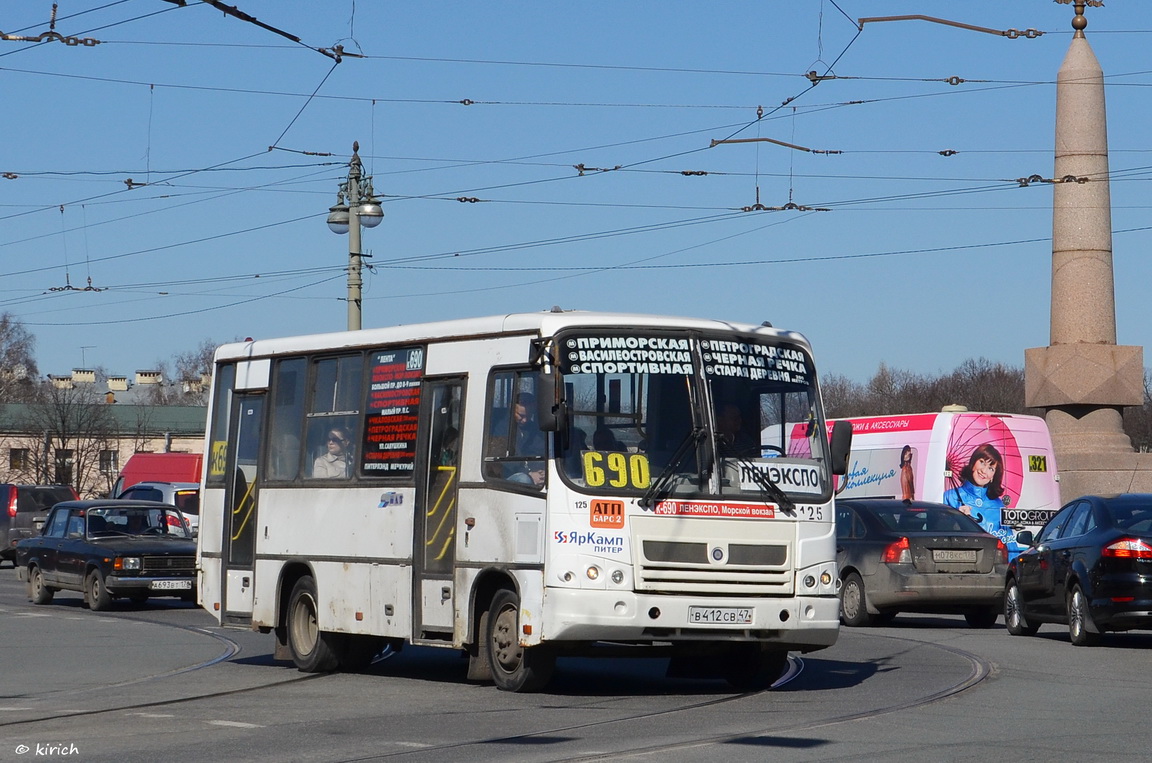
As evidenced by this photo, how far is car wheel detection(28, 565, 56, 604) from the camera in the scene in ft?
86.8

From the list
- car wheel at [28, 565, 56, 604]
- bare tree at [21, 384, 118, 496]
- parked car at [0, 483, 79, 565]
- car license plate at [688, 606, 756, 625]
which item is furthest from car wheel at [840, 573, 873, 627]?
bare tree at [21, 384, 118, 496]

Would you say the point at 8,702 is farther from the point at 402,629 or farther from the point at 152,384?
the point at 152,384

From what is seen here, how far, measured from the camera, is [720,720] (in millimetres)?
Answer: 10414

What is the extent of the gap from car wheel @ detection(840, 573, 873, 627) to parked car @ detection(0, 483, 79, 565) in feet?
77.6

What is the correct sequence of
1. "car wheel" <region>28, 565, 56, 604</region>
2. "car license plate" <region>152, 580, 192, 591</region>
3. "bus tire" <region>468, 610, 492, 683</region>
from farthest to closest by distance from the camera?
"car wheel" <region>28, 565, 56, 604</region> < "car license plate" <region>152, 580, 192, 591</region> < "bus tire" <region>468, 610, 492, 683</region>

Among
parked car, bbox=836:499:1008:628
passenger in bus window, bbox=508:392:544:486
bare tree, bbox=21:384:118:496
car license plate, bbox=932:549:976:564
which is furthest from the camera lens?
bare tree, bbox=21:384:118:496

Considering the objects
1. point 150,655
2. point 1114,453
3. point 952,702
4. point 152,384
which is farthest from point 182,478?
point 152,384

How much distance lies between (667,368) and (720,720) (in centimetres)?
272

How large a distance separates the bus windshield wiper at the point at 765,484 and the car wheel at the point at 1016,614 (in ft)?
22.2

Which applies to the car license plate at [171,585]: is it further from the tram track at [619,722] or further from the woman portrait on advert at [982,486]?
the woman portrait on advert at [982,486]

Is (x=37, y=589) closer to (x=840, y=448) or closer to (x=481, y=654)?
(x=481, y=654)

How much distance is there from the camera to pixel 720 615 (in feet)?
38.6

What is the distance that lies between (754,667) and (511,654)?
1.95 metres

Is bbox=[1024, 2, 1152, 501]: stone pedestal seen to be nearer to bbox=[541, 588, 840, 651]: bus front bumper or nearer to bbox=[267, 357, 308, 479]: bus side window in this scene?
bbox=[267, 357, 308, 479]: bus side window
